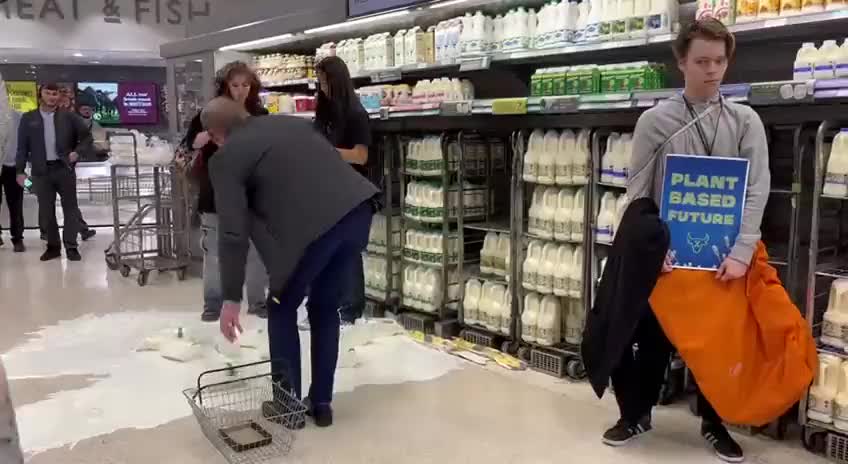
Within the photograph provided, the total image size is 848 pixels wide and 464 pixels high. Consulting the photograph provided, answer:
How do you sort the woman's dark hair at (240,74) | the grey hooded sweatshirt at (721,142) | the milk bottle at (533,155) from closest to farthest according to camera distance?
1. the grey hooded sweatshirt at (721,142)
2. the milk bottle at (533,155)
3. the woman's dark hair at (240,74)

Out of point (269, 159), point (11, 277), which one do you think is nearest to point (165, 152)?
point (11, 277)

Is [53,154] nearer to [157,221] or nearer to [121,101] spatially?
[157,221]

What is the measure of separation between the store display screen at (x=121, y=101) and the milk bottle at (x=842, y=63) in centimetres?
1368

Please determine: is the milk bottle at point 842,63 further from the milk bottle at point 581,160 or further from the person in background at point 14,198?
the person in background at point 14,198

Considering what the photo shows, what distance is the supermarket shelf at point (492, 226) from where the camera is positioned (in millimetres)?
4769

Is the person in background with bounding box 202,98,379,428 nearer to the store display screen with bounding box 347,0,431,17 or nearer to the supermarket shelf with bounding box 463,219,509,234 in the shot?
the supermarket shelf with bounding box 463,219,509,234

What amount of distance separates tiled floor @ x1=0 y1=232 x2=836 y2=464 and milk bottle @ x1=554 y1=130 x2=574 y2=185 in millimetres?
1085

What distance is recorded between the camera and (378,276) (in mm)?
5629

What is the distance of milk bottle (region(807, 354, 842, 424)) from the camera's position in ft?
10.3

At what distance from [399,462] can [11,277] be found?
5.64 metres

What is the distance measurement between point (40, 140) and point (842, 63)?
7.46m

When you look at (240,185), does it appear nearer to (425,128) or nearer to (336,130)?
(336,130)

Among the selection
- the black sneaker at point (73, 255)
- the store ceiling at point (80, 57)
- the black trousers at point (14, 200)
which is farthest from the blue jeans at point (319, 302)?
the store ceiling at point (80, 57)

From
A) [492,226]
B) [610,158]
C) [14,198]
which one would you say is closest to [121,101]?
[14,198]
